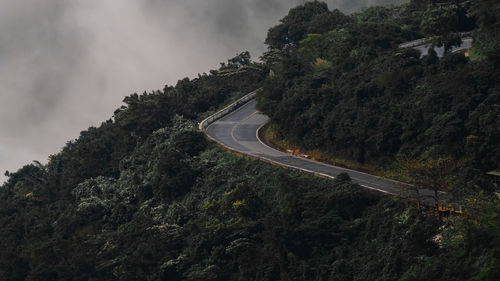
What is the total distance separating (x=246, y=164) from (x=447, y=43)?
630 inches

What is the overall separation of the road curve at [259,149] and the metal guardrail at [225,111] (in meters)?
0.37

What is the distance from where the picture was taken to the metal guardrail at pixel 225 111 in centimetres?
5978

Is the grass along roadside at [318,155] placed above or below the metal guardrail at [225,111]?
below

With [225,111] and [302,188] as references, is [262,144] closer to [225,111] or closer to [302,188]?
[225,111]

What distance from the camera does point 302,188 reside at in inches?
1470

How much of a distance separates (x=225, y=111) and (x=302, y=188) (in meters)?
27.9

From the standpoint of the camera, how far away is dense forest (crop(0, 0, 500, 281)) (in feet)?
95.2

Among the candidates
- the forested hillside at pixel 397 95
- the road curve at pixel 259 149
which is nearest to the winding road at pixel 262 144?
the road curve at pixel 259 149

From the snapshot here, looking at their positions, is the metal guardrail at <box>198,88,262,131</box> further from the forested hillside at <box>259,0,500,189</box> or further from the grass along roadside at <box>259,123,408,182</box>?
the forested hillside at <box>259,0,500,189</box>

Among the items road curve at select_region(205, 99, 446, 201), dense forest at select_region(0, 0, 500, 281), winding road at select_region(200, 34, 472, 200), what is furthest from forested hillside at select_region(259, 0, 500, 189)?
road curve at select_region(205, 99, 446, 201)

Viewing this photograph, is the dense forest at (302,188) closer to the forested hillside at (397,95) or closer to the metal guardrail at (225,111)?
the forested hillside at (397,95)

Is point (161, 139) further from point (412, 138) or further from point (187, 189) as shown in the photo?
point (412, 138)

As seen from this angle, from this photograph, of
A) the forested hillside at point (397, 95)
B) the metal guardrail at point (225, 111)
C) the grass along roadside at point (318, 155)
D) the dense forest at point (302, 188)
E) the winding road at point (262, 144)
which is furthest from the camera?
the metal guardrail at point (225, 111)

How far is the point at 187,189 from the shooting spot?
46.6m
